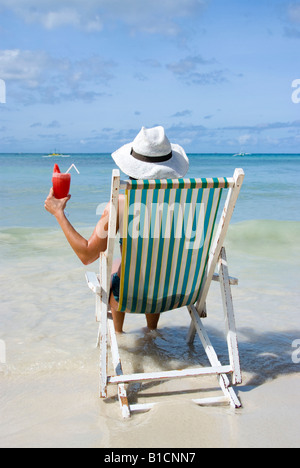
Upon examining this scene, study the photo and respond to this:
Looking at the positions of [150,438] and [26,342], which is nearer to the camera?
[150,438]

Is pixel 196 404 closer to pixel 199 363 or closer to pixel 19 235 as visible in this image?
pixel 199 363

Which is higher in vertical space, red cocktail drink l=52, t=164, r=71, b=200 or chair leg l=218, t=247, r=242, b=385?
red cocktail drink l=52, t=164, r=71, b=200

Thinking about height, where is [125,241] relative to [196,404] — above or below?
above

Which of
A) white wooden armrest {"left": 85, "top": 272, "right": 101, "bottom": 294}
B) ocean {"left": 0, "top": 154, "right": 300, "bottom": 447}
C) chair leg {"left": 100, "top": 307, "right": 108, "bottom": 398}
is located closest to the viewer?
ocean {"left": 0, "top": 154, "right": 300, "bottom": 447}

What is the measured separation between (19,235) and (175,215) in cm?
544

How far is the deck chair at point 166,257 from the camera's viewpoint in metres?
2.67

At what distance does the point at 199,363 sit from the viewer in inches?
135

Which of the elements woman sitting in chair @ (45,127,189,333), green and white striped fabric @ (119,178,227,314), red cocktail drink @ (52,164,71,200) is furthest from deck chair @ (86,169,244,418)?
red cocktail drink @ (52,164,71,200)

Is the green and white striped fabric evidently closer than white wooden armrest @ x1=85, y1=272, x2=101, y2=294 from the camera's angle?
Yes

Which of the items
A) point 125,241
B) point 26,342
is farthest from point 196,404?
point 26,342

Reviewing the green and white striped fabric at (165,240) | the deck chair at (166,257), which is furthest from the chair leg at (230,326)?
the green and white striped fabric at (165,240)

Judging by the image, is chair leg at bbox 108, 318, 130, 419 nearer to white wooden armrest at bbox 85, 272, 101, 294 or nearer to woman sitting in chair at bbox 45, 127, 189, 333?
white wooden armrest at bbox 85, 272, 101, 294

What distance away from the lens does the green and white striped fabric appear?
267cm
